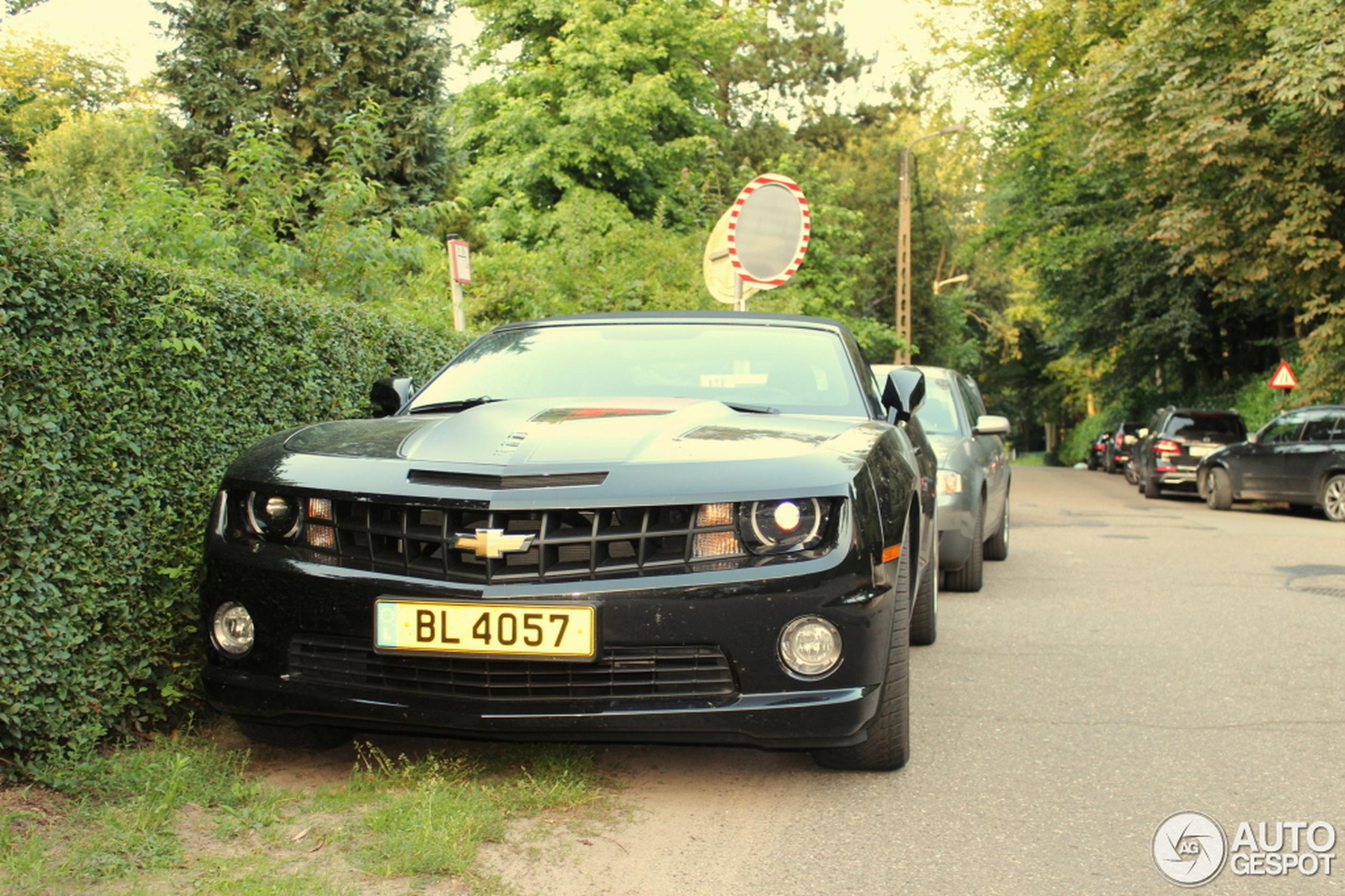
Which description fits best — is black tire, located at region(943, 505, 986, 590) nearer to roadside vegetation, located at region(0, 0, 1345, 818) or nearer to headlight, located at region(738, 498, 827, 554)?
roadside vegetation, located at region(0, 0, 1345, 818)

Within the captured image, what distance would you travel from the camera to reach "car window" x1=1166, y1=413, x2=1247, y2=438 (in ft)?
72.8

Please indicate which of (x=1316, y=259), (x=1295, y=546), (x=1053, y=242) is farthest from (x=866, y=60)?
(x=1295, y=546)

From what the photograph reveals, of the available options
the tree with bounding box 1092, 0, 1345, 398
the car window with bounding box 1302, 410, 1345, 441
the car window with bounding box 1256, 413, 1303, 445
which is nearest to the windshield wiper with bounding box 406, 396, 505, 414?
the car window with bounding box 1302, 410, 1345, 441

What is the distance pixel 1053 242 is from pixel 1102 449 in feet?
32.6

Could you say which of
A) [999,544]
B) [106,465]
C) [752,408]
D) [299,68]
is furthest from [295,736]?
[299,68]

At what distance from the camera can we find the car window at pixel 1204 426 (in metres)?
22.2

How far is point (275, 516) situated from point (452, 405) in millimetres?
1133

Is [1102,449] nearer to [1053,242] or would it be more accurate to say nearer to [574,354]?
[1053,242]

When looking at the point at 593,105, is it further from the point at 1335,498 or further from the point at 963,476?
the point at 963,476

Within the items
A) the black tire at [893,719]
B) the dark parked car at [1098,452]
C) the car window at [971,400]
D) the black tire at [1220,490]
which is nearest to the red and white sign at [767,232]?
the car window at [971,400]

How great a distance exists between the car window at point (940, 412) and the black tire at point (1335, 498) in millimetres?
9379

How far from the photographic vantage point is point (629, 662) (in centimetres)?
349

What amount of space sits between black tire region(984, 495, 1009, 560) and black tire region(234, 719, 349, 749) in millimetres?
7428

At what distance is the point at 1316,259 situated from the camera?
63.2 ft
